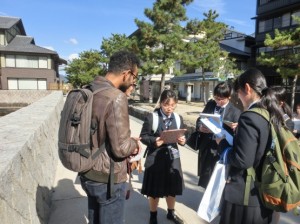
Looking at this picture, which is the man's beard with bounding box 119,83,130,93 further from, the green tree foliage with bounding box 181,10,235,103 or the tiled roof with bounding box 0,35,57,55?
the tiled roof with bounding box 0,35,57,55

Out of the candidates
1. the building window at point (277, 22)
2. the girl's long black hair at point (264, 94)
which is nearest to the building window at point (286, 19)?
the building window at point (277, 22)

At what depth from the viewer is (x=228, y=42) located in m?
30.4

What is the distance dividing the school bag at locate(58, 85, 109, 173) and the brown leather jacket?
2.1 inches

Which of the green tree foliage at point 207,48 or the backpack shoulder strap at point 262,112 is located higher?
the green tree foliage at point 207,48

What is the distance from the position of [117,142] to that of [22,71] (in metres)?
31.5

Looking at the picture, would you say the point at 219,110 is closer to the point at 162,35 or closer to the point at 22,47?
the point at 162,35

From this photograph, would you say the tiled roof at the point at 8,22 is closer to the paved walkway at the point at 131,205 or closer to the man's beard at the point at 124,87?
the paved walkway at the point at 131,205

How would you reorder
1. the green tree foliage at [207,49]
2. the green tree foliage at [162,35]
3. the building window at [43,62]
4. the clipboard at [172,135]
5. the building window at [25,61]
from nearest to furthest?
the clipboard at [172,135], the green tree foliage at [162,35], the green tree foliage at [207,49], the building window at [25,61], the building window at [43,62]

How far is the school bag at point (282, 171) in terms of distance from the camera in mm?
1647

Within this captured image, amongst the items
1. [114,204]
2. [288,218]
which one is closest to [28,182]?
[114,204]

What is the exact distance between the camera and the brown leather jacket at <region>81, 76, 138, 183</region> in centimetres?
173

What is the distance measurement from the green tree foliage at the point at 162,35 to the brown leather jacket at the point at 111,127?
16.5 metres

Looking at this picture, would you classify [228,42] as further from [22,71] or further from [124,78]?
[124,78]

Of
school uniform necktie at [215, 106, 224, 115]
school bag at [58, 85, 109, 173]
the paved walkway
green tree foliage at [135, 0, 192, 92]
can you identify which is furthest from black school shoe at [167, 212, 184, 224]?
green tree foliage at [135, 0, 192, 92]
